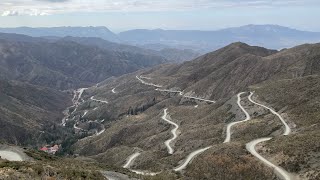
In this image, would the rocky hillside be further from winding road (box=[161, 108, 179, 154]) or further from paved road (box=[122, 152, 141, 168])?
paved road (box=[122, 152, 141, 168])

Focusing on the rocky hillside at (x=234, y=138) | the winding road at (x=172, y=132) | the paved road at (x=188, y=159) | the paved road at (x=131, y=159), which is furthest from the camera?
the winding road at (x=172, y=132)

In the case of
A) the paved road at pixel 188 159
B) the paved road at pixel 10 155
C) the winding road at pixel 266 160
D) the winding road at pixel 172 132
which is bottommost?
the winding road at pixel 172 132

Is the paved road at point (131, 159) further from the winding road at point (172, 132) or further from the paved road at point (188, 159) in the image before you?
the paved road at point (188, 159)

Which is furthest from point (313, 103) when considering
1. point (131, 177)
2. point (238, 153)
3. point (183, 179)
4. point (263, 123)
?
point (131, 177)

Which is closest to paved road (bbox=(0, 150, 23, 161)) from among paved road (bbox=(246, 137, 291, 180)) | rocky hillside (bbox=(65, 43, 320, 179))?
rocky hillside (bbox=(65, 43, 320, 179))

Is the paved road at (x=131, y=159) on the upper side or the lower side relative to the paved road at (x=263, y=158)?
lower

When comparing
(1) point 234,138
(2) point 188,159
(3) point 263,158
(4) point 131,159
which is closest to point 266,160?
(3) point 263,158

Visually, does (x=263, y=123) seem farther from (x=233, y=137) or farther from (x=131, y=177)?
(x=131, y=177)

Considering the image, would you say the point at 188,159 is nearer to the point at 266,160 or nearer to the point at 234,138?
the point at 234,138

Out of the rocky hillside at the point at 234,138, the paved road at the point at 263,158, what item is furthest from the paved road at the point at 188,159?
the paved road at the point at 263,158
